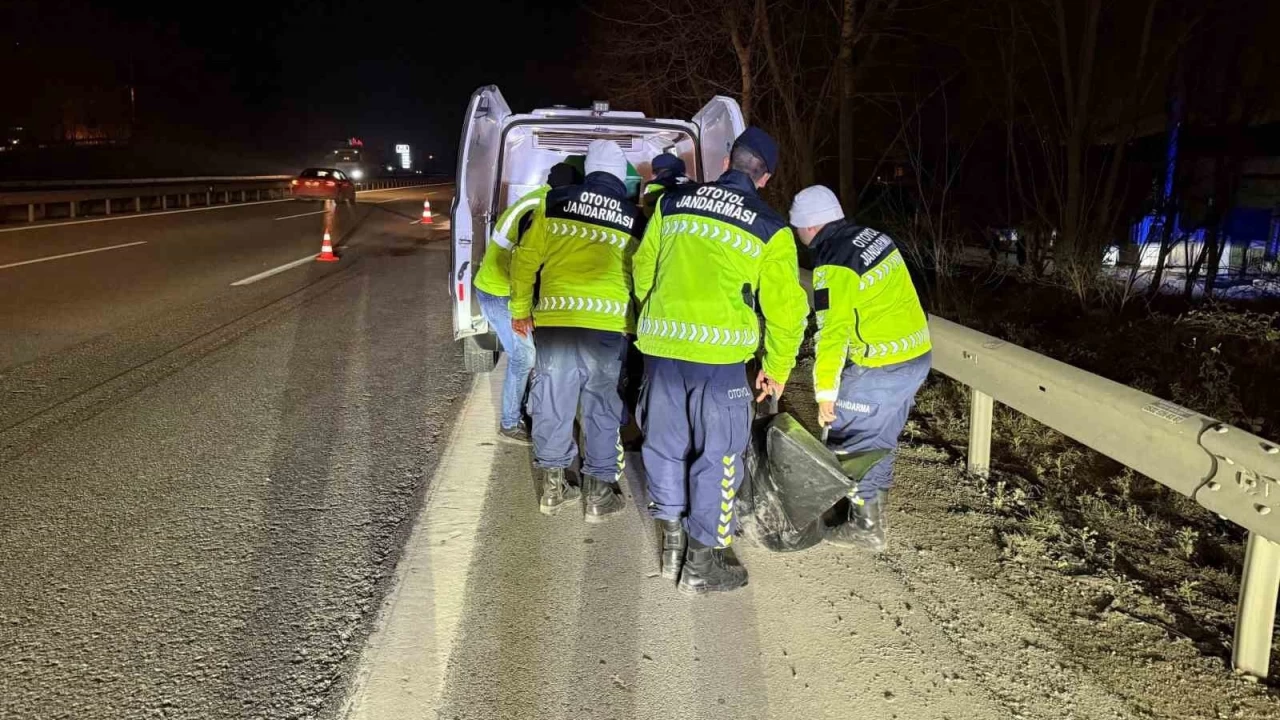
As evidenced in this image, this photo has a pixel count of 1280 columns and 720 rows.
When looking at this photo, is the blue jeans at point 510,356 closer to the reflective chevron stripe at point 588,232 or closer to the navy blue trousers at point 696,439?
the reflective chevron stripe at point 588,232

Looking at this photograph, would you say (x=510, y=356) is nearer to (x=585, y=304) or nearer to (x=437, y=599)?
(x=585, y=304)

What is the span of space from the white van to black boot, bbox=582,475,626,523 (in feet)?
6.95

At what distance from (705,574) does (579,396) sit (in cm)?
113

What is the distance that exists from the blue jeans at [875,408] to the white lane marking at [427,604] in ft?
5.66

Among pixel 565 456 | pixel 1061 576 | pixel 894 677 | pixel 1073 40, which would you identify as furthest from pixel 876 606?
pixel 1073 40

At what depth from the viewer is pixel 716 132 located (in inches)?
245

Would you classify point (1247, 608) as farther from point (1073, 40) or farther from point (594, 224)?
point (1073, 40)

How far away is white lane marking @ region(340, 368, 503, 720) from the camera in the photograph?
9.18 feet

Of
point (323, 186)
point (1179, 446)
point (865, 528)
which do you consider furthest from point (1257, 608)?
point (323, 186)

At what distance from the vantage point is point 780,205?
20.3 metres

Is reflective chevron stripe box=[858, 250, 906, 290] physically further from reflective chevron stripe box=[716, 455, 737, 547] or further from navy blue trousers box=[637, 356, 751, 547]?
reflective chevron stripe box=[716, 455, 737, 547]

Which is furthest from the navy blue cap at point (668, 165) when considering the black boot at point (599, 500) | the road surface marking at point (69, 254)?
the road surface marking at point (69, 254)

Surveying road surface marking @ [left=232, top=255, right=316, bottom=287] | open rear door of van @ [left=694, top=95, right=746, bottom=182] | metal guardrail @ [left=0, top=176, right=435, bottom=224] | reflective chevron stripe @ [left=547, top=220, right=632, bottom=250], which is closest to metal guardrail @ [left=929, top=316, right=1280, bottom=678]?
reflective chevron stripe @ [left=547, top=220, right=632, bottom=250]

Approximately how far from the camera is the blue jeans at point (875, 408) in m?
3.89
